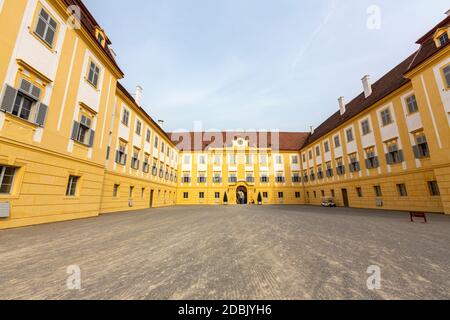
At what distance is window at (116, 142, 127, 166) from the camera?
48.6ft

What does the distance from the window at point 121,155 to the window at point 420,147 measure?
79.3 feet

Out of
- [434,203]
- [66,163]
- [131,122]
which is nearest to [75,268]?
[66,163]

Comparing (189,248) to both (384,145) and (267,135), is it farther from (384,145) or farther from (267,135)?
(267,135)

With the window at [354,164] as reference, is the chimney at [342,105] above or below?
above

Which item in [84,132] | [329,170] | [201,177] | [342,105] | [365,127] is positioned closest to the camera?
[84,132]

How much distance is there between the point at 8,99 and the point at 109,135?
23.6ft

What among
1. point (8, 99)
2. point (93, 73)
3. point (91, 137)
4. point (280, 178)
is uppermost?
point (93, 73)

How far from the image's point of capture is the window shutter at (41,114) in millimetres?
7601

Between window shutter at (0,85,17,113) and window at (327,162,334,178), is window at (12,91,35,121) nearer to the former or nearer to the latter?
window shutter at (0,85,17,113)

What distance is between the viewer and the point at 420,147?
44.4 feet

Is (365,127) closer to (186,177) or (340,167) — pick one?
(340,167)

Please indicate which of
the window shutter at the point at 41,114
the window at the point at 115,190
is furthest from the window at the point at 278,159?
the window shutter at the point at 41,114

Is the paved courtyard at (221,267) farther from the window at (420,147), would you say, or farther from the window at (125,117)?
the window at (125,117)

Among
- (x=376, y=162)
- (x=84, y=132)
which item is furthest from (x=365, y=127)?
(x=84, y=132)
